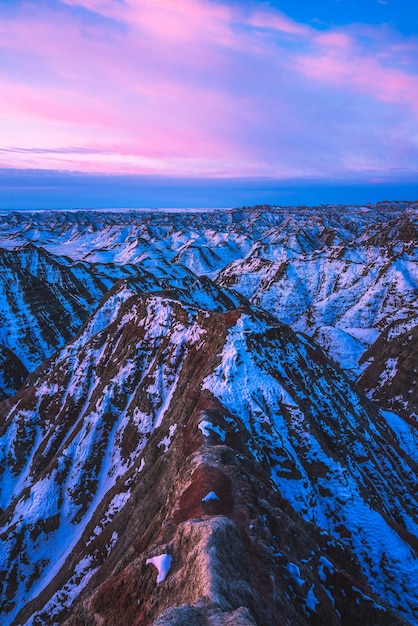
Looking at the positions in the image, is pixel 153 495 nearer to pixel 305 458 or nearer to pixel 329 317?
pixel 305 458

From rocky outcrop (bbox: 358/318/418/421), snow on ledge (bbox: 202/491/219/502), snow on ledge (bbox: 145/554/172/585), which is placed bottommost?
rocky outcrop (bbox: 358/318/418/421)

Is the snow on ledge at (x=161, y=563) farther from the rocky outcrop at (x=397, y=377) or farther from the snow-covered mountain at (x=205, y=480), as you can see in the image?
the rocky outcrop at (x=397, y=377)

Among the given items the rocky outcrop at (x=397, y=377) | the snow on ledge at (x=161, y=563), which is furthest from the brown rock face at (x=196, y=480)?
the rocky outcrop at (x=397, y=377)

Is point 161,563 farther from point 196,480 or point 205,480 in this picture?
point 196,480

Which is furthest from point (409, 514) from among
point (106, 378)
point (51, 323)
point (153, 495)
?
point (51, 323)

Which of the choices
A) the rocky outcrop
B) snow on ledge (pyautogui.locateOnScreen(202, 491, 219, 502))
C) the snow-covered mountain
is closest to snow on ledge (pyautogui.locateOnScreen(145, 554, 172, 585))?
the snow-covered mountain

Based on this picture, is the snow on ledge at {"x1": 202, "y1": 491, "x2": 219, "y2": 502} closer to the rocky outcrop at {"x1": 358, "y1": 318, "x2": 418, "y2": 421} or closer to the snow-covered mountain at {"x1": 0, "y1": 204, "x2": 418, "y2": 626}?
the snow-covered mountain at {"x1": 0, "y1": 204, "x2": 418, "y2": 626}

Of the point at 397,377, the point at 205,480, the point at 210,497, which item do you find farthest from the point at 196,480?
the point at 397,377
